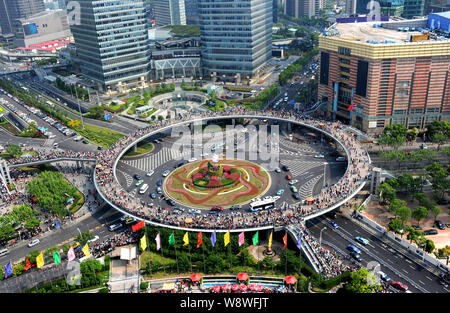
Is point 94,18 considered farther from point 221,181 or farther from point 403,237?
point 403,237

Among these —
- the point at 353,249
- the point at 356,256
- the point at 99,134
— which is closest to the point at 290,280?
the point at 356,256

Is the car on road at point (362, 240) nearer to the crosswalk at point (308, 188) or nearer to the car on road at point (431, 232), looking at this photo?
the car on road at point (431, 232)

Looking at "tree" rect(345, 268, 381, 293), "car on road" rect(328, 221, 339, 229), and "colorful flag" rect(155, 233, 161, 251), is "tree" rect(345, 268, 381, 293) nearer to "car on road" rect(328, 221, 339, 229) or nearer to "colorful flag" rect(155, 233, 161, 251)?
"car on road" rect(328, 221, 339, 229)

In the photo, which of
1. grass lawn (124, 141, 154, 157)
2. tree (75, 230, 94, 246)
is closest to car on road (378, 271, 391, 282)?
tree (75, 230, 94, 246)

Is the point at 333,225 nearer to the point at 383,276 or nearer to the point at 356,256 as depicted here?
the point at 356,256
